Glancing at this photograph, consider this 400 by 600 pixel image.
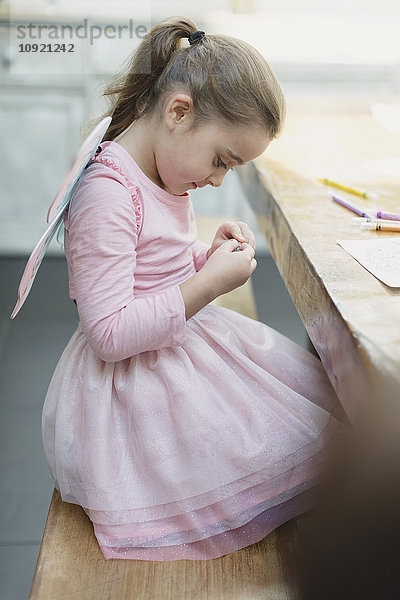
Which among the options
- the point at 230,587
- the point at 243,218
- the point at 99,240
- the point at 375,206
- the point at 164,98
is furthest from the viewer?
the point at 243,218

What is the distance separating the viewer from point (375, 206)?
4.22 feet

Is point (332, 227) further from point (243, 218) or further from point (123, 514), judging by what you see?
point (243, 218)

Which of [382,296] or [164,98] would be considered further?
[164,98]

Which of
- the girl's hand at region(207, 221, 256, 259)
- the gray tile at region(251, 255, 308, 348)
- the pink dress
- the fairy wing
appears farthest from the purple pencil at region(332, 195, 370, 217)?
the gray tile at region(251, 255, 308, 348)

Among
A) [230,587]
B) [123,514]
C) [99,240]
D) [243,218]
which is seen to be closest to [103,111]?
[99,240]

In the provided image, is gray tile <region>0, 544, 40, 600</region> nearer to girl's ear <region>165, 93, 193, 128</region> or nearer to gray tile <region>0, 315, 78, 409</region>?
gray tile <region>0, 315, 78, 409</region>

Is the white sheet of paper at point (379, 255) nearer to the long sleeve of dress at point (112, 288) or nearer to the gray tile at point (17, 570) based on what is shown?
the long sleeve of dress at point (112, 288)

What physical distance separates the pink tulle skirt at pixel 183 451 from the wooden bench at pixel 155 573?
0.02m

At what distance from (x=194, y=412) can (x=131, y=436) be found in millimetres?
98

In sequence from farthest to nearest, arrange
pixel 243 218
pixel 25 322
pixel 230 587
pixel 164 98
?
pixel 243 218
pixel 25 322
pixel 164 98
pixel 230 587

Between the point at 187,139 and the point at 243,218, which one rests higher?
the point at 187,139

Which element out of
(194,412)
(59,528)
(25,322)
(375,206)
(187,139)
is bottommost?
(25,322)

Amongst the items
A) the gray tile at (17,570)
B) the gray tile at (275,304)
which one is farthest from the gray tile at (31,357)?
the gray tile at (275,304)

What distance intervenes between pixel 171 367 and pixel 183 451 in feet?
0.40
